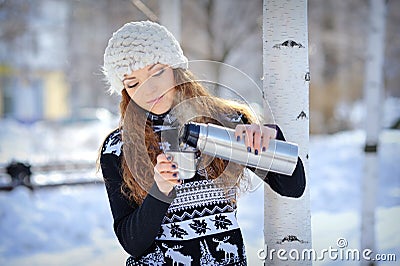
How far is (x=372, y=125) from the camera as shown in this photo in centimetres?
A: 487

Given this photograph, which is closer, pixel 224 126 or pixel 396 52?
pixel 224 126

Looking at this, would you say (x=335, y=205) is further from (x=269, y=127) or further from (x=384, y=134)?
(x=269, y=127)

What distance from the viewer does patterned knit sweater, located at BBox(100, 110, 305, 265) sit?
6.31 feet

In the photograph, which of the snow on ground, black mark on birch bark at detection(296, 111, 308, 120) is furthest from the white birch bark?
black mark on birch bark at detection(296, 111, 308, 120)

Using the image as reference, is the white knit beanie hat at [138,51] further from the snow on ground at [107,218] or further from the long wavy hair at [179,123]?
the snow on ground at [107,218]

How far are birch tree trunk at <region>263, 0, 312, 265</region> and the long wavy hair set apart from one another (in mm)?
395

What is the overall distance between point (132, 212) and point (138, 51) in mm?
533

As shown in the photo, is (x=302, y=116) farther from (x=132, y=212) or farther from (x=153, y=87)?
(x=132, y=212)

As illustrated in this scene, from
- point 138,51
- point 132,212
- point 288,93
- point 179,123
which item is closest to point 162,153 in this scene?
point 179,123

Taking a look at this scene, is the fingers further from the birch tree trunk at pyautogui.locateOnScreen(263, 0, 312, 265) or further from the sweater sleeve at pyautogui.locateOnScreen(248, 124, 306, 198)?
the birch tree trunk at pyautogui.locateOnScreen(263, 0, 312, 265)

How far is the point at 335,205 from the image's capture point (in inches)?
266

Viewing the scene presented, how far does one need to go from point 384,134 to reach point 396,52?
8142mm

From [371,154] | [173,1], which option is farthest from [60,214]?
[371,154]

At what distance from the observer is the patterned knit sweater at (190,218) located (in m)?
1.92
